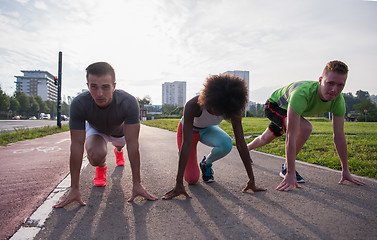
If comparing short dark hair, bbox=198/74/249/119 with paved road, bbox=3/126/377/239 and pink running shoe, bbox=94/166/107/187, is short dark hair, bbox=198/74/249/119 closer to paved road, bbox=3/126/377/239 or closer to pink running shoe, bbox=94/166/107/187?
paved road, bbox=3/126/377/239

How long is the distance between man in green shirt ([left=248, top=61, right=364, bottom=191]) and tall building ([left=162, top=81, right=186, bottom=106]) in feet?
577

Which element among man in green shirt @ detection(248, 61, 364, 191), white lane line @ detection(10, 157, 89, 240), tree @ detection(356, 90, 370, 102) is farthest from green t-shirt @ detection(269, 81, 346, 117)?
tree @ detection(356, 90, 370, 102)

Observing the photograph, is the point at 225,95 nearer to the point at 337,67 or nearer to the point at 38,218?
the point at 337,67

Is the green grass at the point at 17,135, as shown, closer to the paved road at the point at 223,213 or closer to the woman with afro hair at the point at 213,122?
the paved road at the point at 223,213

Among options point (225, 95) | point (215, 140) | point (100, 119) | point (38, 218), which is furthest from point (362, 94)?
point (38, 218)

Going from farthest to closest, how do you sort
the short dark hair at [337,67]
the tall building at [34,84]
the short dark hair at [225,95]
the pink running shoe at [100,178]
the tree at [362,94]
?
the tall building at [34,84]
the tree at [362,94]
the pink running shoe at [100,178]
the short dark hair at [337,67]
the short dark hair at [225,95]

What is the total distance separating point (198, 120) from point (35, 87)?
639 feet

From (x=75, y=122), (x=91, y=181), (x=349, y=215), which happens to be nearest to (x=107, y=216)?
(x=75, y=122)

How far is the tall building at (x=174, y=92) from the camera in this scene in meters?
181

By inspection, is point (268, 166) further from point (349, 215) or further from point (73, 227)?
point (73, 227)

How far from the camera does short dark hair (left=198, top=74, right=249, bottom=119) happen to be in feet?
9.17

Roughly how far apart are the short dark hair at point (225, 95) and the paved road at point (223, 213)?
1043 millimetres

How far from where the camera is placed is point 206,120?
147 inches

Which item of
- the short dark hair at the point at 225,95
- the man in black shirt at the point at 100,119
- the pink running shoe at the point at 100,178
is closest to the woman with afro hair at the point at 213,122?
the short dark hair at the point at 225,95
